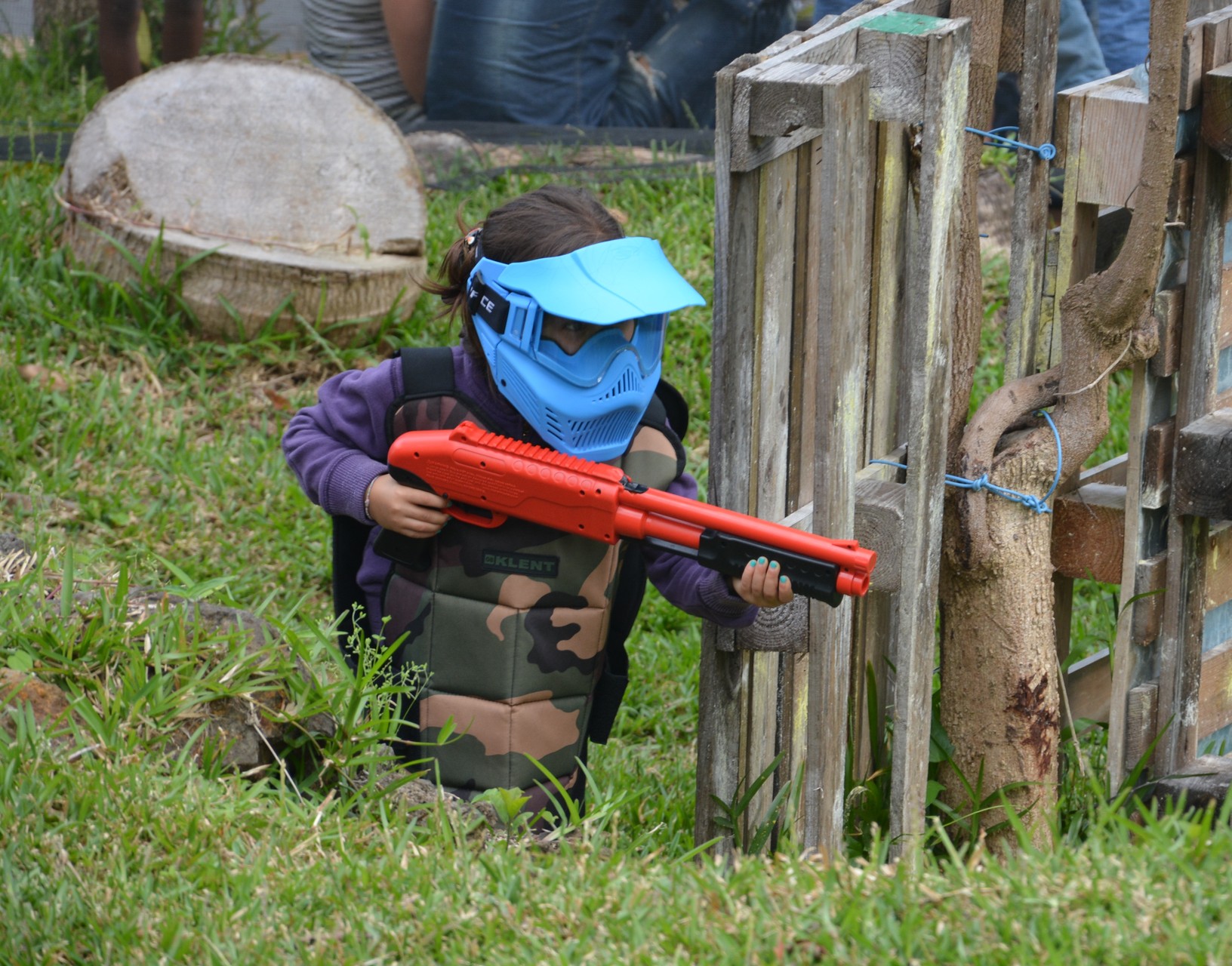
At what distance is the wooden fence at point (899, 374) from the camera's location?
7.81 feet

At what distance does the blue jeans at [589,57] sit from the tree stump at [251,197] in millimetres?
1590

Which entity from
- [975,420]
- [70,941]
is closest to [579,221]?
[975,420]

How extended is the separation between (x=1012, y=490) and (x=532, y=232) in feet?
3.44

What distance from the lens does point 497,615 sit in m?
2.77

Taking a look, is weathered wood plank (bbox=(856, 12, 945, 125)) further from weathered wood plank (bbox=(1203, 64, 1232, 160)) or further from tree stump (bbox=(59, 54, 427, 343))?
tree stump (bbox=(59, 54, 427, 343))

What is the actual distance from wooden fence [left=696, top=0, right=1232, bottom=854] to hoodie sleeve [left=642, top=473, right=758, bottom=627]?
6 cm

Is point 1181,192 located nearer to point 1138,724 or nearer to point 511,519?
point 1138,724

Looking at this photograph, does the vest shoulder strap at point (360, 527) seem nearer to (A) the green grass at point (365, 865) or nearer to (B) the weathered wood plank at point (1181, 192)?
(A) the green grass at point (365, 865)

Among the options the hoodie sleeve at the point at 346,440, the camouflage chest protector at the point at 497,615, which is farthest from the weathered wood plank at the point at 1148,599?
the hoodie sleeve at the point at 346,440

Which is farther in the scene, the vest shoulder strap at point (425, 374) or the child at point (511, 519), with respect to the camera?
the vest shoulder strap at point (425, 374)

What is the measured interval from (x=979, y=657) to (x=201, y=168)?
3.74 meters

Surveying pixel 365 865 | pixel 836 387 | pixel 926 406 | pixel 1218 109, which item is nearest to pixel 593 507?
pixel 836 387

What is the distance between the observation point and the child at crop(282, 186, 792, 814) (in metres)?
2.56

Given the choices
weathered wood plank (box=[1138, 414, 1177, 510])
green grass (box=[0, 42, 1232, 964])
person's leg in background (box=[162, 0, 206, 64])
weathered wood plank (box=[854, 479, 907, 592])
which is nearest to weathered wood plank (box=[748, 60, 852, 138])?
weathered wood plank (box=[854, 479, 907, 592])
